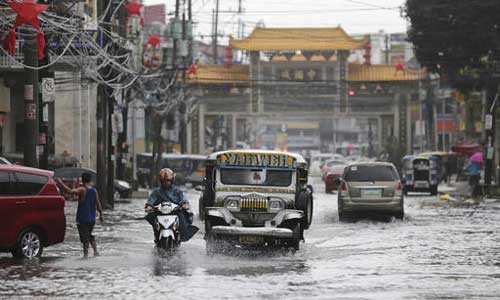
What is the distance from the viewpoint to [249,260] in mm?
20094

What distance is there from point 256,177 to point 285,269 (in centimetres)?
501

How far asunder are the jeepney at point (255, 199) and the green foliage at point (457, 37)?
1142 inches

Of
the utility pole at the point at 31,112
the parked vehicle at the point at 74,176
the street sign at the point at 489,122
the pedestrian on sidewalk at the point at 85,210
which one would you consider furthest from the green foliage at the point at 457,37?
the pedestrian on sidewalk at the point at 85,210

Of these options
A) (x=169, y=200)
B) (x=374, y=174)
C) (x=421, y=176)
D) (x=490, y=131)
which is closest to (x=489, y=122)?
(x=490, y=131)

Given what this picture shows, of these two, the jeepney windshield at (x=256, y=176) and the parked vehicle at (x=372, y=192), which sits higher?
the jeepney windshield at (x=256, y=176)

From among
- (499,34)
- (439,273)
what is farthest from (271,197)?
(499,34)

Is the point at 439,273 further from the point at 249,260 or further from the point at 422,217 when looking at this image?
the point at 422,217

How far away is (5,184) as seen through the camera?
1906cm

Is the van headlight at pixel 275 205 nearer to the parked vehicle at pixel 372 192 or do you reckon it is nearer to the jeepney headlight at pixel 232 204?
the jeepney headlight at pixel 232 204

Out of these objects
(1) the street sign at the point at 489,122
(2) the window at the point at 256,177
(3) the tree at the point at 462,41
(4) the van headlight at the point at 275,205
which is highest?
(3) the tree at the point at 462,41

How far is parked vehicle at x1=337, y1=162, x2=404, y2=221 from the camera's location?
107 feet

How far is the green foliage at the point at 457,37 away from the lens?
5150 cm

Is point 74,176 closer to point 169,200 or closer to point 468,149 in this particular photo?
point 169,200

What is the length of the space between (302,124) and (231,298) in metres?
175
